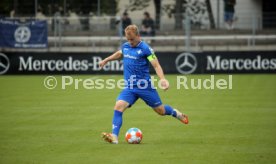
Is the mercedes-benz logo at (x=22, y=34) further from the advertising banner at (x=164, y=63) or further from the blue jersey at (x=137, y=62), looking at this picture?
the blue jersey at (x=137, y=62)

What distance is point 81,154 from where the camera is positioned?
10.0 metres

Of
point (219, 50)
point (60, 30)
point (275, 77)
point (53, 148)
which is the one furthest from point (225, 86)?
point (53, 148)

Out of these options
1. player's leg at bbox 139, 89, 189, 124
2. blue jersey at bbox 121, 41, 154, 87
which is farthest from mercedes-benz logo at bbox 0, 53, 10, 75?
blue jersey at bbox 121, 41, 154, 87

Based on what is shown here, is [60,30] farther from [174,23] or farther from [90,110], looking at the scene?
[90,110]

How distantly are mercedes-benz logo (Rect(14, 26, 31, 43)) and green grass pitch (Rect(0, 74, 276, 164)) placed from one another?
1021 cm

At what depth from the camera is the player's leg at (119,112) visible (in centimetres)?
1116

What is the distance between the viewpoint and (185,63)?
30.7m

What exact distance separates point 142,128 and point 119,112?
1.96 m

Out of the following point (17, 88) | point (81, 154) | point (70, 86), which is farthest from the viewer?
point (70, 86)

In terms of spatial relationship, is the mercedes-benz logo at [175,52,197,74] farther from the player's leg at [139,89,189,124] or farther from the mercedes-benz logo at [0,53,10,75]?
the player's leg at [139,89,189,124]

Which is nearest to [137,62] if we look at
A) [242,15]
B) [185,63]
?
[185,63]

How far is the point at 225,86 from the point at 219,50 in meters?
7.40

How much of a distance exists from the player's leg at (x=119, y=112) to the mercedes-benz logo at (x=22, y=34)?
21673 mm

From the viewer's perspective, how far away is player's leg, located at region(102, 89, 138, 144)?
1116cm
